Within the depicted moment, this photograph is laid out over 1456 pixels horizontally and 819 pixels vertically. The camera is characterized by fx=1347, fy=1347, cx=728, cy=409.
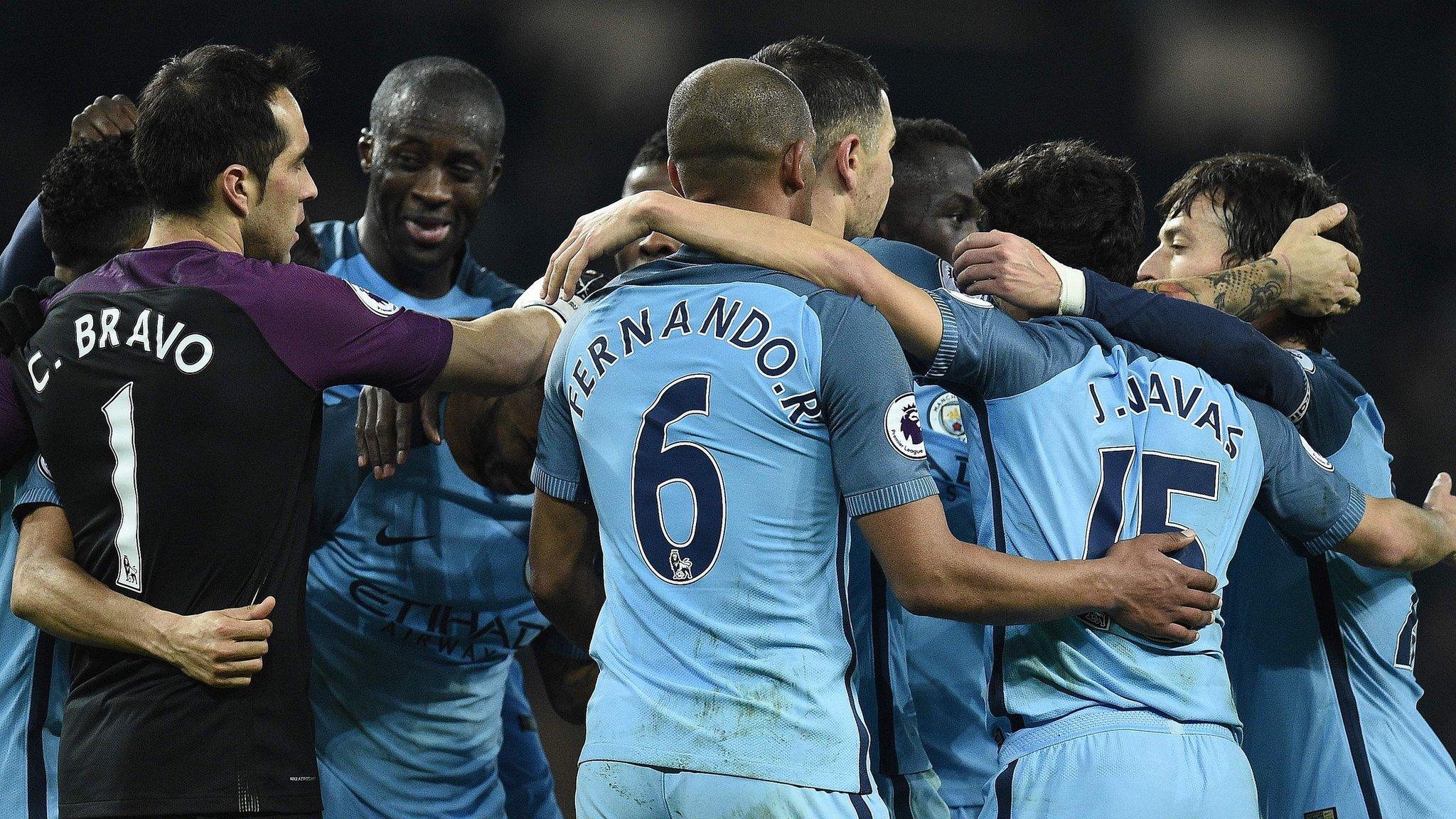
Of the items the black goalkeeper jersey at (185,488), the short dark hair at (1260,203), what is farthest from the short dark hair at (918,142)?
the black goalkeeper jersey at (185,488)

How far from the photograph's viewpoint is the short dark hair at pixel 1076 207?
2.84 metres

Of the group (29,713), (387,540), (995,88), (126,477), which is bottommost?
(29,713)

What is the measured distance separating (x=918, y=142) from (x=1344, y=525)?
79.4 inches

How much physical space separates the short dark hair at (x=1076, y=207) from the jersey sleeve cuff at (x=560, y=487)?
1097 millimetres

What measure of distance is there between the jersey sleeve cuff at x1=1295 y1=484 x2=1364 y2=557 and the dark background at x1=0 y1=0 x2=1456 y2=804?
17.0 feet

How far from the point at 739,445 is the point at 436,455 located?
5.64 ft

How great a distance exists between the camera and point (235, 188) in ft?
8.79

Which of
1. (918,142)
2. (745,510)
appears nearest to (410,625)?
(745,510)

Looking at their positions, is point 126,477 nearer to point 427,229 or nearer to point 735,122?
point 735,122

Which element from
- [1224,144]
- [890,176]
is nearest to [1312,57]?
[1224,144]

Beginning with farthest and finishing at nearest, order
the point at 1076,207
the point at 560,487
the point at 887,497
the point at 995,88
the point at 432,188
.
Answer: the point at 995,88
the point at 432,188
the point at 1076,207
the point at 560,487
the point at 887,497

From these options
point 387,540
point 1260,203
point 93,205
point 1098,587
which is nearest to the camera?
point 1098,587

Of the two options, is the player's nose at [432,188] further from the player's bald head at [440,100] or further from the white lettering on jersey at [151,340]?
the white lettering on jersey at [151,340]

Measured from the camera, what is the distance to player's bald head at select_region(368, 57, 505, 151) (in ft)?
15.4
